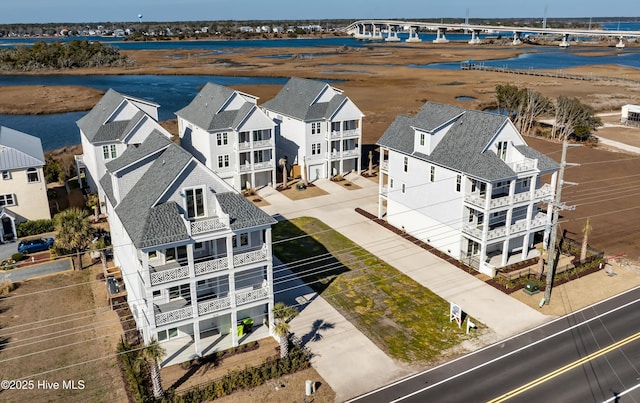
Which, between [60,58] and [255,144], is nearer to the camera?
[255,144]

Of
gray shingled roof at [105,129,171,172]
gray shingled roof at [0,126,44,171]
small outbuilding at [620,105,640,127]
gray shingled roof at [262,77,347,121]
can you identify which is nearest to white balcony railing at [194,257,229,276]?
gray shingled roof at [105,129,171,172]

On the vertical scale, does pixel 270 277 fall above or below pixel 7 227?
above

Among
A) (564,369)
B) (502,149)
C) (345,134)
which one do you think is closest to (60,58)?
(345,134)

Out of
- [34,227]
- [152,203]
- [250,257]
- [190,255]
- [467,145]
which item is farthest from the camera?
[34,227]

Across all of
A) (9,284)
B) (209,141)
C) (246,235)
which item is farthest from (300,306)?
(209,141)

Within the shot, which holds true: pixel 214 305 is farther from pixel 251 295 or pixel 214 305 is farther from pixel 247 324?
pixel 247 324

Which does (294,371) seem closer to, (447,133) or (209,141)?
(447,133)

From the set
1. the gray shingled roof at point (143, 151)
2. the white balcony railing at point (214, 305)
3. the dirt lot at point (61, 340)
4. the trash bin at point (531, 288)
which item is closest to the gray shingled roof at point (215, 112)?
the gray shingled roof at point (143, 151)
